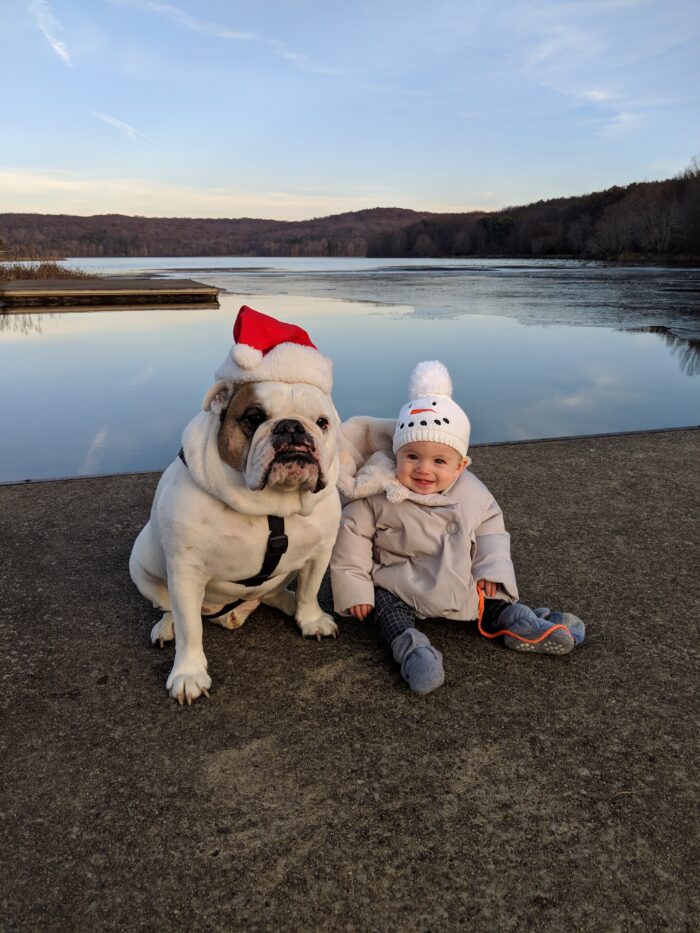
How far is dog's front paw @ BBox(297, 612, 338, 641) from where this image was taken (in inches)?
115

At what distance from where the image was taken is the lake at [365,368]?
24.0ft

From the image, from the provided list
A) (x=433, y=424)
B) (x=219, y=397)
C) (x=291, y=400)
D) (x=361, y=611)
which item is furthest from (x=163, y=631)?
(x=433, y=424)

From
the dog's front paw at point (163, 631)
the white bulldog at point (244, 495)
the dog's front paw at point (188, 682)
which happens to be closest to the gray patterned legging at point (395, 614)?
the white bulldog at point (244, 495)

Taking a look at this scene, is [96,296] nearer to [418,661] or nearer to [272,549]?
[272,549]

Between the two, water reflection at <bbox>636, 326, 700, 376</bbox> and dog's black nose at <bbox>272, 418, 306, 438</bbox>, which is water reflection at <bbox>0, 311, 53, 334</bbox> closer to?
water reflection at <bbox>636, 326, 700, 376</bbox>

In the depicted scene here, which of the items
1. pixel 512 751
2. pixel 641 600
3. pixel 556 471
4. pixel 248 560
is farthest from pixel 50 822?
pixel 556 471

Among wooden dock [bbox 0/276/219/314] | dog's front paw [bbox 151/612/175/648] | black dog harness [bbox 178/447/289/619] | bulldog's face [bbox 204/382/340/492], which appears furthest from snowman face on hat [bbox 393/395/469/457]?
wooden dock [bbox 0/276/219/314]

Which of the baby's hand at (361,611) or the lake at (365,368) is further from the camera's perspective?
the lake at (365,368)

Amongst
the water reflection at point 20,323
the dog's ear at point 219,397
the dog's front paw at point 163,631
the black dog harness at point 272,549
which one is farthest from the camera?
the water reflection at point 20,323

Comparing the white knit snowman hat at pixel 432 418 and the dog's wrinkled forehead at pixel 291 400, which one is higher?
the dog's wrinkled forehead at pixel 291 400

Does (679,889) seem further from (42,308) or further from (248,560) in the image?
(42,308)

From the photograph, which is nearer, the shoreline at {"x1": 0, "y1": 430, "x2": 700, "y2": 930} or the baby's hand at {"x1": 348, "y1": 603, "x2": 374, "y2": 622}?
the shoreline at {"x1": 0, "y1": 430, "x2": 700, "y2": 930}

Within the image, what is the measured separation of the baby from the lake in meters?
3.50

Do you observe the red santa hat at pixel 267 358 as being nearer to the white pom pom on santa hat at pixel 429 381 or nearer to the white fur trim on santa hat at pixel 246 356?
the white fur trim on santa hat at pixel 246 356
